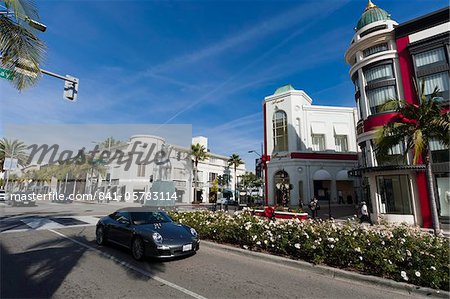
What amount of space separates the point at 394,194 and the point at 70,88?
18.9 meters

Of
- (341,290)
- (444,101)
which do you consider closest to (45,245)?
(341,290)

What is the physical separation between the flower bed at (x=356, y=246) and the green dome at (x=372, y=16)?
58.0 ft

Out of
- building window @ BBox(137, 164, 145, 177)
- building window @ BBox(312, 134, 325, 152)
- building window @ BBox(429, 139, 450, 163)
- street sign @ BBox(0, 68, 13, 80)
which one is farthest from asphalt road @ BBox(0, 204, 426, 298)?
building window @ BBox(137, 164, 145, 177)

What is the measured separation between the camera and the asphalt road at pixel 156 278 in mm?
4812

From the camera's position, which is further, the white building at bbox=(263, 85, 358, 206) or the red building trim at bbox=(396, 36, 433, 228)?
the white building at bbox=(263, 85, 358, 206)

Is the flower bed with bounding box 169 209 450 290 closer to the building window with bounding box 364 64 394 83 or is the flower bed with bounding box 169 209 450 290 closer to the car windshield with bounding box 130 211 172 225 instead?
the car windshield with bounding box 130 211 172 225

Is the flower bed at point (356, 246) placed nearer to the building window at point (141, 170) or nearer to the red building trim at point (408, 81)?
the red building trim at point (408, 81)

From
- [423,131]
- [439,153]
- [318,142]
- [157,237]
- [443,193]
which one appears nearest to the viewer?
[157,237]

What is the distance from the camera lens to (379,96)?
17.3 metres

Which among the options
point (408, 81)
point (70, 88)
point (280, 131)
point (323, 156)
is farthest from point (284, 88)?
point (70, 88)

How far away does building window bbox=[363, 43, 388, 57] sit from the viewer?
1759cm

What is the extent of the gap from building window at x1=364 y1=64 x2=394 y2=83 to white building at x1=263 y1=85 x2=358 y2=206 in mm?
14282

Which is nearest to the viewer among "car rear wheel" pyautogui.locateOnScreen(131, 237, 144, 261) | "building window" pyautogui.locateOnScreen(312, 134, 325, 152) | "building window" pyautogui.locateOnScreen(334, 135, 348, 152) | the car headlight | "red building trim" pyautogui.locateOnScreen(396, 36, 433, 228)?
the car headlight

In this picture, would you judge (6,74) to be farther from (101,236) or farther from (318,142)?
(318,142)
